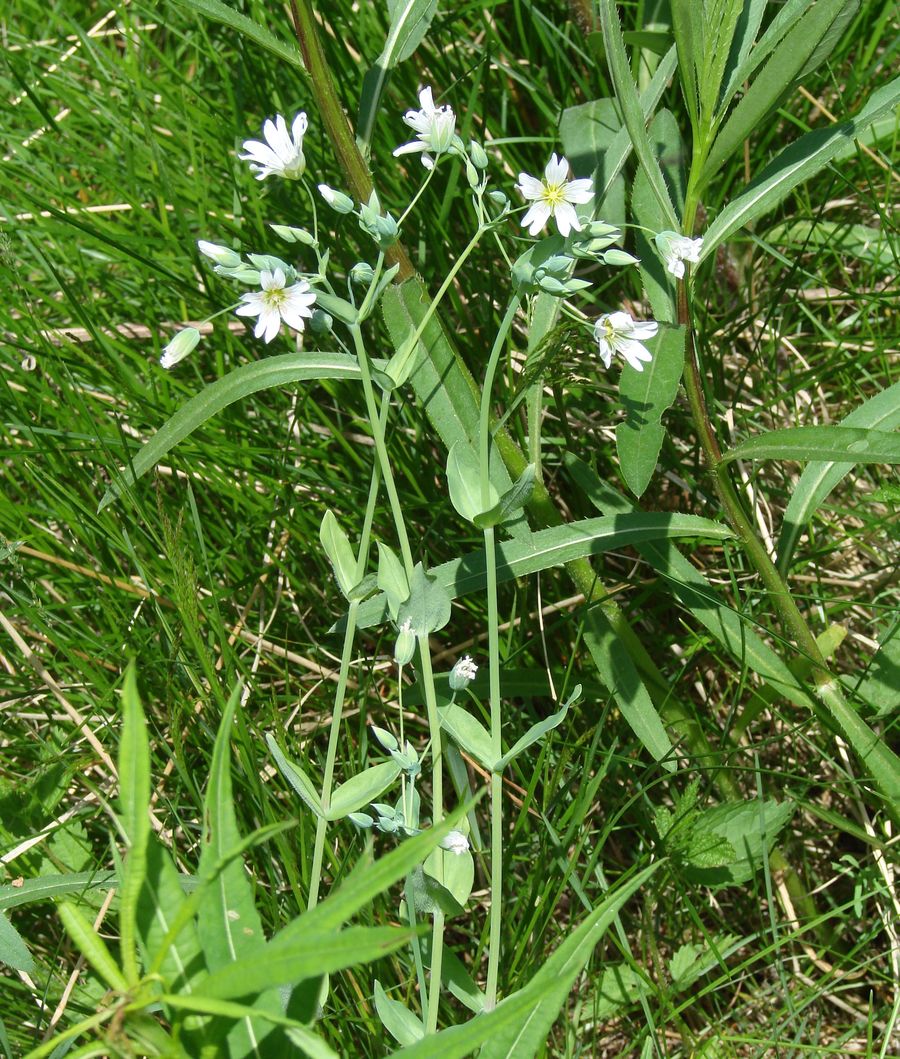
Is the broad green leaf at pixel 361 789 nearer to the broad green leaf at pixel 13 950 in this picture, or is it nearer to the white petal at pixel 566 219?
the broad green leaf at pixel 13 950

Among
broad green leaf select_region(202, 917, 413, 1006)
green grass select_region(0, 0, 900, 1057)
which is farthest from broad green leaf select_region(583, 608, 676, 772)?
broad green leaf select_region(202, 917, 413, 1006)

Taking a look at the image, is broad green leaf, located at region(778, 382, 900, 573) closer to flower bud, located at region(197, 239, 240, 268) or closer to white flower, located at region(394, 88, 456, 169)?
white flower, located at region(394, 88, 456, 169)

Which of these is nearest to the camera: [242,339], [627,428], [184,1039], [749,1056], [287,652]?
[184,1039]

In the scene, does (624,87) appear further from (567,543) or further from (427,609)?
(427,609)

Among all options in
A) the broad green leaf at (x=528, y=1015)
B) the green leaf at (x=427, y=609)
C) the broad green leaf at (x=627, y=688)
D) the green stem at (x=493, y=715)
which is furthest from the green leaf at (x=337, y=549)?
the broad green leaf at (x=528, y=1015)

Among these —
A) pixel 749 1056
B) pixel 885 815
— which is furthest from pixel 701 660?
pixel 749 1056

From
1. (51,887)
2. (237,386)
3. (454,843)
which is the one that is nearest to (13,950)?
(51,887)

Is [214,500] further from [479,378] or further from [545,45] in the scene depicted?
[545,45]
